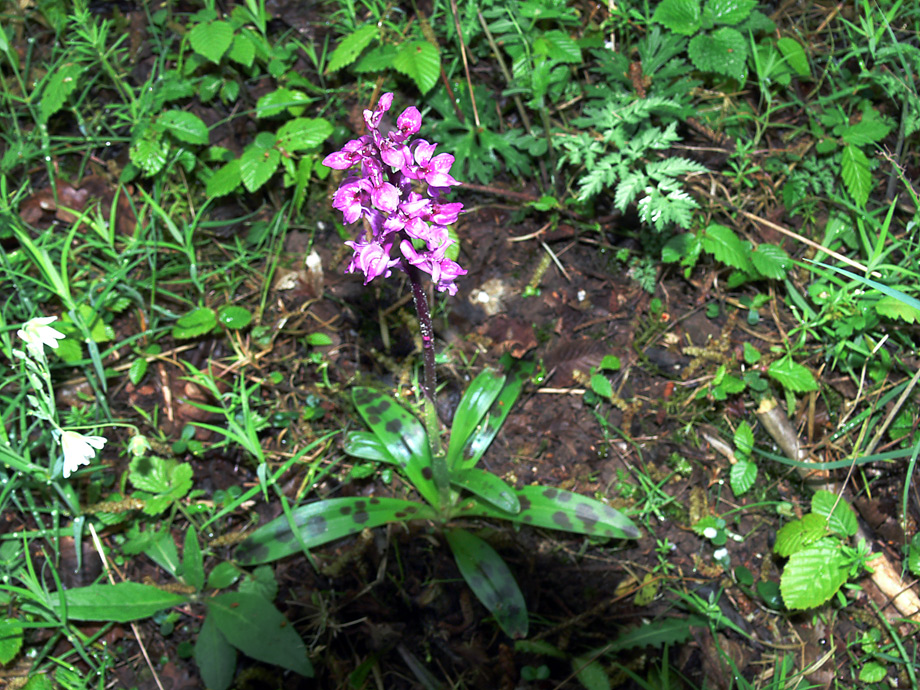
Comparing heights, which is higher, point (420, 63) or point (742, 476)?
point (420, 63)

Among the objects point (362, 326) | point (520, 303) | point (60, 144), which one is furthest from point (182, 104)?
point (520, 303)

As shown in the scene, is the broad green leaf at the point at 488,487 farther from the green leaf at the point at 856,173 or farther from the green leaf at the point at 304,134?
the green leaf at the point at 856,173

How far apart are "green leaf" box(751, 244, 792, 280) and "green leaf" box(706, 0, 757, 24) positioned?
1.29 meters

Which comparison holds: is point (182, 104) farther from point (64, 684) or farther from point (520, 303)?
point (64, 684)

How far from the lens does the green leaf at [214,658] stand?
275 cm

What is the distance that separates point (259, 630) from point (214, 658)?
0.74 feet

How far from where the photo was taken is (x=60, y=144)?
4074 millimetres

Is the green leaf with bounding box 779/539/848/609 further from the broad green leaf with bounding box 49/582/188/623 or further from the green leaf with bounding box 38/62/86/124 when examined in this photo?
the green leaf with bounding box 38/62/86/124

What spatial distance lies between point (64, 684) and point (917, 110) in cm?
499

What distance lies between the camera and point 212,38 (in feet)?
11.7

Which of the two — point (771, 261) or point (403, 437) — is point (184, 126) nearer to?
point (403, 437)

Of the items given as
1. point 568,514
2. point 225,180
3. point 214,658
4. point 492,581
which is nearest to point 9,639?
point 214,658

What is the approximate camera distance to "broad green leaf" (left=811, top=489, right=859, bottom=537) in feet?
9.41

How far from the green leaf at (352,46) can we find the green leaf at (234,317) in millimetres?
1478
